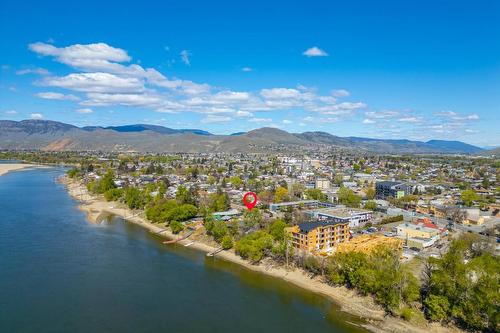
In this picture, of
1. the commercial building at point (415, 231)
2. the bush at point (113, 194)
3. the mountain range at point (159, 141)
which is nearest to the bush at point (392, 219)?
the commercial building at point (415, 231)

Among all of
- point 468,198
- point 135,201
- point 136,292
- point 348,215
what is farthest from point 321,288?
point 468,198

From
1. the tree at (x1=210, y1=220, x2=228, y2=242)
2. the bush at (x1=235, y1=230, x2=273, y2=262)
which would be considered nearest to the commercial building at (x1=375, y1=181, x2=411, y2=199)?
the tree at (x1=210, y1=220, x2=228, y2=242)

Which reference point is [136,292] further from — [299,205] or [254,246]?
[299,205]

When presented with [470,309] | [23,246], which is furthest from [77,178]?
[470,309]

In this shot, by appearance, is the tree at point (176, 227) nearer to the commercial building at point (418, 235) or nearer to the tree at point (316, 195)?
the commercial building at point (418, 235)

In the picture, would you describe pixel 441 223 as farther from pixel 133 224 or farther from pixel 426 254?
pixel 133 224

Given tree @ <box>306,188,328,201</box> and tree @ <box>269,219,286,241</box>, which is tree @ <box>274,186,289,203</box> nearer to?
tree @ <box>306,188,328,201</box>
